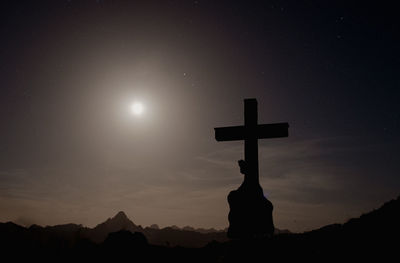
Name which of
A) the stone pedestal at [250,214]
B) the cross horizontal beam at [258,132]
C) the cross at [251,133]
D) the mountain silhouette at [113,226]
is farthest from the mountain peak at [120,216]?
the stone pedestal at [250,214]

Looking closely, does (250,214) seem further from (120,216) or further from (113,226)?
(120,216)

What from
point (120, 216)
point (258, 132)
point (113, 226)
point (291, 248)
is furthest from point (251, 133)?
point (120, 216)

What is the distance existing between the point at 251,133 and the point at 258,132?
21cm

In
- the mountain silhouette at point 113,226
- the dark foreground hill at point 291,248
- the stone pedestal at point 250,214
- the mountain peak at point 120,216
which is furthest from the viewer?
the mountain peak at point 120,216

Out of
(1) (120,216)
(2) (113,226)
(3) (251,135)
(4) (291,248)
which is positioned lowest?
(4) (291,248)

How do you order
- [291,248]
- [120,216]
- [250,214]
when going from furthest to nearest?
[120,216], [250,214], [291,248]

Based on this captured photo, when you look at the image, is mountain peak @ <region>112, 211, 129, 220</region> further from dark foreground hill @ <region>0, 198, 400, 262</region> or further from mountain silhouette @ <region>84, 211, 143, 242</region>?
dark foreground hill @ <region>0, 198, 400, 262</region>

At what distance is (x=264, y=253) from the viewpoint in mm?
8148

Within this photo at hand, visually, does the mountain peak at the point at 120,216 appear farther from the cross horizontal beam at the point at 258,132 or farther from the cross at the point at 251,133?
the cross at the point at 251,133

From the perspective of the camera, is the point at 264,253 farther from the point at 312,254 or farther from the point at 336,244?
the point at 336,244

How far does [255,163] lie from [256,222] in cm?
175

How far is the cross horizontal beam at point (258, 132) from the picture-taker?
10422 mm

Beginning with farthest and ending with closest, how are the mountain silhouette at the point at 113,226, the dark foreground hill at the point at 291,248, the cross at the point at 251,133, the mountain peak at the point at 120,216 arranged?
the mountain peak at the point at 120,216 < the mountain silhouette at the point at 113,226 < the cross at the point at 251,133 < the dark foreground hill at the point at 291,248

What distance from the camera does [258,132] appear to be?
10711 mm
